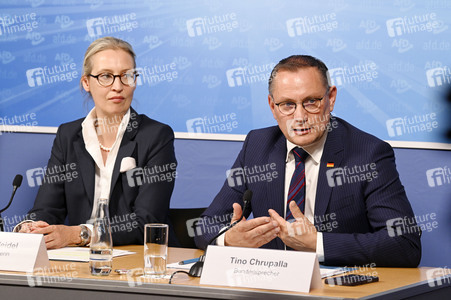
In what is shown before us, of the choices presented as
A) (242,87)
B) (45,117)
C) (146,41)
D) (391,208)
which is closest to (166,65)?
(146,41)

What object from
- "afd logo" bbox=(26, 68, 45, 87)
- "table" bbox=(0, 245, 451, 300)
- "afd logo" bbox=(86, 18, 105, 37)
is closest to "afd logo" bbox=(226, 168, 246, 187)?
"table" bbox=(0, 245, 451, 300)

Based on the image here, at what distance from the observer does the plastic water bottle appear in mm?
2273

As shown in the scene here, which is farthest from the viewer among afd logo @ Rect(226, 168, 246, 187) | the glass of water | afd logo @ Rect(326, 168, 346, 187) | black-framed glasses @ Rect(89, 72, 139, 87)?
black-framed glasses @ Rect(89, 72, 139, 87)

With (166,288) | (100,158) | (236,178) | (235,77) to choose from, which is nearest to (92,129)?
(100,158)

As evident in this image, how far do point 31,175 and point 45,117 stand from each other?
17.0 inches

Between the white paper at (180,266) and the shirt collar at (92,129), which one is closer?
the white paper at (180,266)

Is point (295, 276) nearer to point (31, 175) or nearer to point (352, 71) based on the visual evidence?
point (352, 71)

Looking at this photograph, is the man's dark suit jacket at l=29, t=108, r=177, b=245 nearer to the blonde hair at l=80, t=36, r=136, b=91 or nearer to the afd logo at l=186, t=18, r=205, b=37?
the blonde hair at l=80, t=36, r=136, b=91

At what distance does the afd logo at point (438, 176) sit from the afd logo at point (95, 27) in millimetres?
2414

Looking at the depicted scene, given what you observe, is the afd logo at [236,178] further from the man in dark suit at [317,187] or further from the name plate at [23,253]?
the name plate at [23,253]

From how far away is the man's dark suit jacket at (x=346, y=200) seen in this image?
97.9 inches

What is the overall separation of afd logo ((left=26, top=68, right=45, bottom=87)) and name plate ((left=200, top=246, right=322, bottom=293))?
305 centimetres

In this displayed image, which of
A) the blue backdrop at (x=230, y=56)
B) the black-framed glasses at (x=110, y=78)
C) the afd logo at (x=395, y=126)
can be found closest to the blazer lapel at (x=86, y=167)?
the black-framed glasses at (x=110, y=78)

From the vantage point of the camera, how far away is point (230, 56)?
428cm
